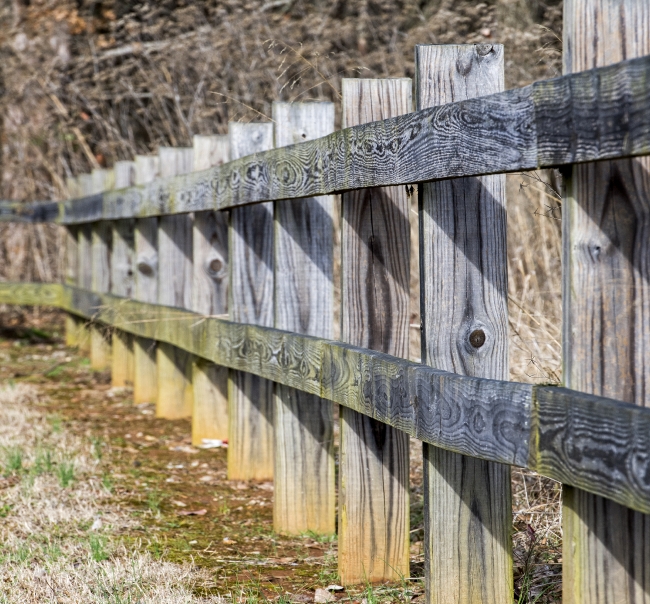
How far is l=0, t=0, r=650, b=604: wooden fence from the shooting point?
1.85 meters

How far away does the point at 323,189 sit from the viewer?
3119 millimetres

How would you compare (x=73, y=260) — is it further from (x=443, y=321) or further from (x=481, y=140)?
(x=481, y=140)

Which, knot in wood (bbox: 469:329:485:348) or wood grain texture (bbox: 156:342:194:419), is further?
wood grain texture (bbox: 156:342:194:419)

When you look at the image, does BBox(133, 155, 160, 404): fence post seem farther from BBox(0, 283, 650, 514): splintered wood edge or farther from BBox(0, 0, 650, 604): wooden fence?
BBox(0, 283, 650, 514): splintered wood edge

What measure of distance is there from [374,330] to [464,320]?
581 millimetres

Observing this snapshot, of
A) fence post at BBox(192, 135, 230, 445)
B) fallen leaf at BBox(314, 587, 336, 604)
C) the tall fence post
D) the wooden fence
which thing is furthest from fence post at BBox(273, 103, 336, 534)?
the tall fence post

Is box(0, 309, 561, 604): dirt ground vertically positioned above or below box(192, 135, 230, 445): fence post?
below

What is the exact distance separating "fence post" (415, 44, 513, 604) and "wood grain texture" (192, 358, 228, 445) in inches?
110

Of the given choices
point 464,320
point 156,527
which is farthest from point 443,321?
point 156,527

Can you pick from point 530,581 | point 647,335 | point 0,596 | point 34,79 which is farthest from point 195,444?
point 34,79

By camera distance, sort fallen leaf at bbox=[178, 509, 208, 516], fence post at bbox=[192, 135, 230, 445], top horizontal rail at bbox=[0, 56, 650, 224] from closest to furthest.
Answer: top horizontal rail at bbox=[0, 56, 650, 224]
fallen leaf at bbox=[178, 509, 208, 516]
fence post at bbox=[192, 135, 230, 445]

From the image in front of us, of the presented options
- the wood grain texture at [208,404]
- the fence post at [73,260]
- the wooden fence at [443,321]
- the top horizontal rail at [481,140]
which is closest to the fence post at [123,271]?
the fence post at [73,260]

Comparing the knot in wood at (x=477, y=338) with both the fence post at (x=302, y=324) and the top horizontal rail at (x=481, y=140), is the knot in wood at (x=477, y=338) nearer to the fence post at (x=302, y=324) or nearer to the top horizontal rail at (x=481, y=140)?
the top horizontal rail at (x=481, y=140)

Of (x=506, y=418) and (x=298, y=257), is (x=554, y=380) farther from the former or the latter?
(x=506, y=418)
